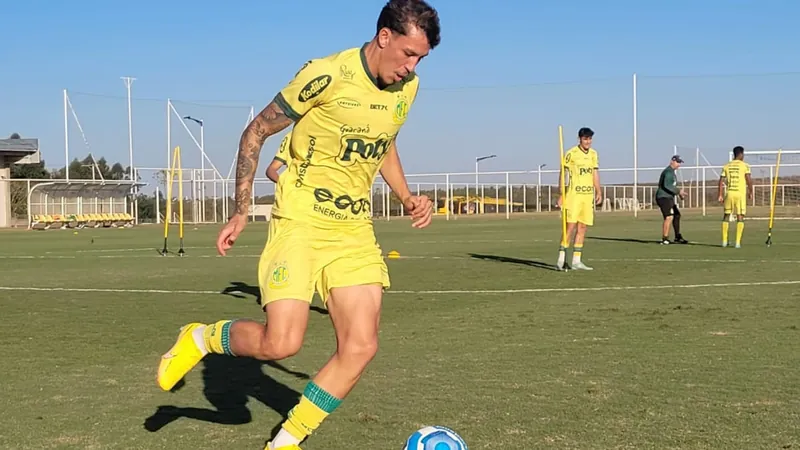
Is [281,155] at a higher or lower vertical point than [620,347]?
higher

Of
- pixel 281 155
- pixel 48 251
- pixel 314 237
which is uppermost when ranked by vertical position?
pixel 281 155

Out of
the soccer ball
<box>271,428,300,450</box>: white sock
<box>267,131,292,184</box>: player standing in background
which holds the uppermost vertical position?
<box>267,131,292,184</box>: player standing in background

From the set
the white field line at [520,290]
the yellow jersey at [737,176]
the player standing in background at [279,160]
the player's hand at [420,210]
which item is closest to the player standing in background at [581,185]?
the white field line at [520,290]

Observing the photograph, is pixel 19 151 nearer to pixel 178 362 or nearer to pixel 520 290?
pixel 520 290

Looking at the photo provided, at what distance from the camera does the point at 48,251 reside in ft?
76.5

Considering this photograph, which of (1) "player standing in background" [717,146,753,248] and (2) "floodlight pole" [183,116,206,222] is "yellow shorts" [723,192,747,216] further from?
(2) "floodlight pole" [183,116,206,222]

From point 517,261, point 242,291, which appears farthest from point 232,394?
point 517,261

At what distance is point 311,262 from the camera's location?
14.6 ft

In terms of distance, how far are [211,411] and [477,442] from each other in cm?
155

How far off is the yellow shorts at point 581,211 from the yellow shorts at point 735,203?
22.8 feet

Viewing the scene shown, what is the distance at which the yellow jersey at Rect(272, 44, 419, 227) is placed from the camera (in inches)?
172

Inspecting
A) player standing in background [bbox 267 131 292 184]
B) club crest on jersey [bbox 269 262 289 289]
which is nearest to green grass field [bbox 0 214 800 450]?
club crest on jersey [bbox 269 262 289 289]

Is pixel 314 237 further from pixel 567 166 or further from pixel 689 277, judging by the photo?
pixel 567 166

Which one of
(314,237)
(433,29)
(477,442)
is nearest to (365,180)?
(314,237)
